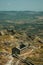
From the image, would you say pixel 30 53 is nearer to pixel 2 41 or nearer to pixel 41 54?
pixel 41 54


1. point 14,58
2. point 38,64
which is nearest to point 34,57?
point 38,64

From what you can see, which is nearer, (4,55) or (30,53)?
(4,55)

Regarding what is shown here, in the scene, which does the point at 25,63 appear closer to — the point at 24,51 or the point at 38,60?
the point at 38,60

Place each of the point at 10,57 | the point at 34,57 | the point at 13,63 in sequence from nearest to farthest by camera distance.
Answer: the point at 13,63
the point at 10,57
the point at 34,57

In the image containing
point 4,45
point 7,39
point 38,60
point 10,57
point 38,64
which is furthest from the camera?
point 7,39

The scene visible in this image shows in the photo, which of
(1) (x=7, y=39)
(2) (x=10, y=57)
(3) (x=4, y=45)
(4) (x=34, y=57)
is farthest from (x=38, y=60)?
(1) (x=7, y=39)

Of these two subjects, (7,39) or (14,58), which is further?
(7,39)

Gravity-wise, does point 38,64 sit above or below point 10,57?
below

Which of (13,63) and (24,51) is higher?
(13,63)

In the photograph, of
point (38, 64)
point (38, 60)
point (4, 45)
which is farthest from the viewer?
point (4, 45)
